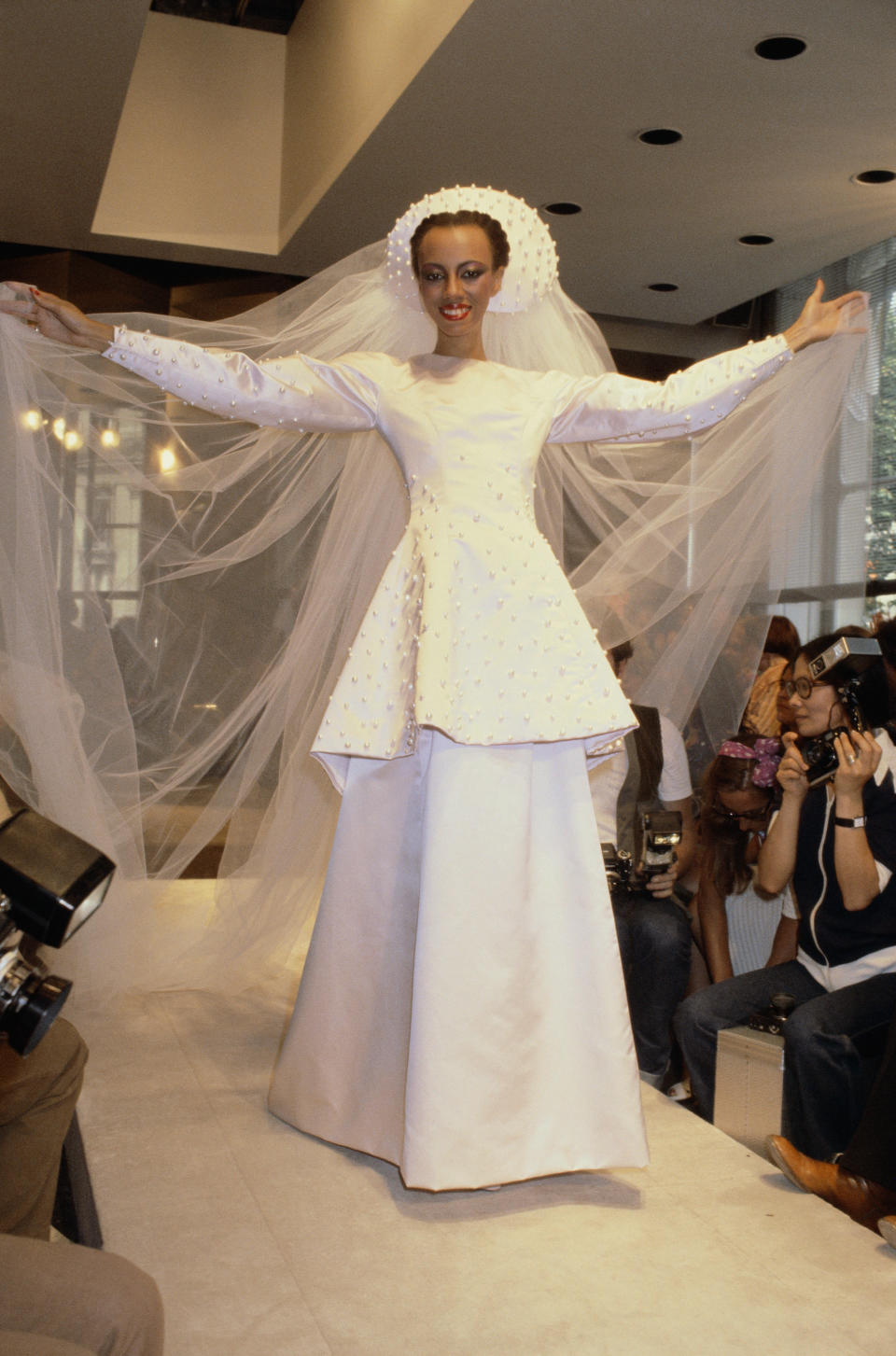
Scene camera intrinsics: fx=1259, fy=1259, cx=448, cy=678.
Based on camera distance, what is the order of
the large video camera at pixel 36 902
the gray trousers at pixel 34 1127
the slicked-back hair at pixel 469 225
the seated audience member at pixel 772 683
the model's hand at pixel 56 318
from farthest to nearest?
the seated audience member at pixel 772 683 < the slicked-back hair at pixel 469 225 < the model's hand at pixel 56 318 < the gray trousers at pixel 34 1127 < the large video camera at pixel 36 902

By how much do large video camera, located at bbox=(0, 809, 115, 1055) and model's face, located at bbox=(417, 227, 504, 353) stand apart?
1723mm

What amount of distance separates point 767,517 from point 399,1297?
177 centimetres

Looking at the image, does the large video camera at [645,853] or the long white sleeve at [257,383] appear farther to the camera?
the large video camera at [645,853]

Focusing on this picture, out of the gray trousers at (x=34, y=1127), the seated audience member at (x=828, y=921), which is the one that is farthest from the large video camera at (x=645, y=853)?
the gray trousers at (x=34, y=1127)

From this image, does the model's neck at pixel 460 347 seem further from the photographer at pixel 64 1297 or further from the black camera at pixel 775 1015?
the photographer at pixel 64 1297

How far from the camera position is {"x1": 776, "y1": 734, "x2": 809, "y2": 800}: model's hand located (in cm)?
275

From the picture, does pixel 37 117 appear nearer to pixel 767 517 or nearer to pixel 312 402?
pixel 312 402

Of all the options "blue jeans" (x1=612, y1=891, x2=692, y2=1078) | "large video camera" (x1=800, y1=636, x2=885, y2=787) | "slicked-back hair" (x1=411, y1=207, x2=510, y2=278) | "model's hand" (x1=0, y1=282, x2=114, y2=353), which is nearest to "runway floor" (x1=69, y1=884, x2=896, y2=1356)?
"blue jeans" (x1=612, y1=891, x2=692, y2=1078)

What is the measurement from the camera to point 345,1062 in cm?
236

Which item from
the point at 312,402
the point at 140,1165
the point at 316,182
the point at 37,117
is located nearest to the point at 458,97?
the point at 316,182

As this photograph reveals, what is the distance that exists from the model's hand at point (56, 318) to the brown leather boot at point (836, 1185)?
189 centimetres

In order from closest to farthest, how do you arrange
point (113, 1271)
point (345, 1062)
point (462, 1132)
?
point (113, 1271)
point (462, 1132)
point (345, 1062)

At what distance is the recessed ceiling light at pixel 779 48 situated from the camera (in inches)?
177

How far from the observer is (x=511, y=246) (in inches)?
98.5
